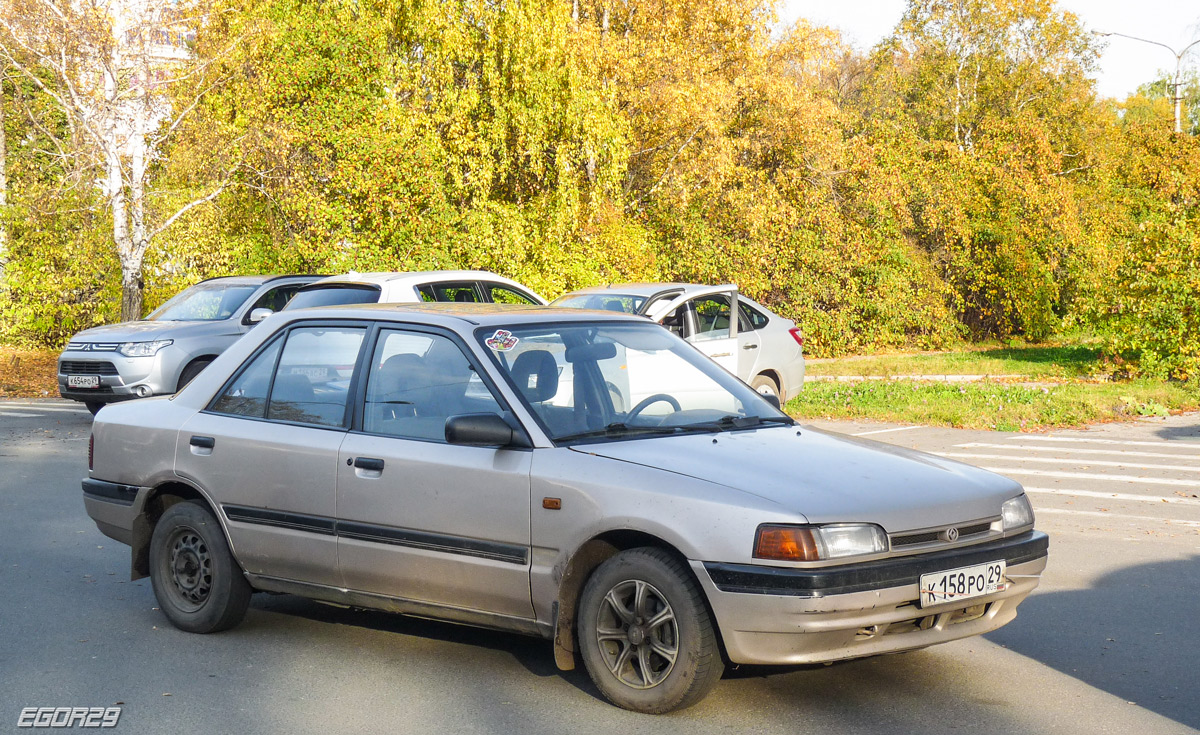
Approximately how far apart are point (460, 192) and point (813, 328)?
9673mm

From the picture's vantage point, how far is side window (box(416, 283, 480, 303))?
11.9 m

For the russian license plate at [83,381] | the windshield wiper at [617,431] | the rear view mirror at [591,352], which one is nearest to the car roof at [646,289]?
the russian license plate at [83,381]

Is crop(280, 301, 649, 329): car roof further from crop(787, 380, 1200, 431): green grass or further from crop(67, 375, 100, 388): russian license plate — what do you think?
crop(787, 380, 1200, 431): green grass

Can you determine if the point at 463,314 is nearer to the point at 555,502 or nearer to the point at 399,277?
the point at 555,502

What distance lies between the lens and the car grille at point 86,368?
1404cm

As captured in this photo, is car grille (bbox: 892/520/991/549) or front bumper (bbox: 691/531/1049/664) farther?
car grille (bbox: 892/520/991/549)

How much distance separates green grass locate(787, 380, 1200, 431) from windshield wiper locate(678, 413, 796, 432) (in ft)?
33.1

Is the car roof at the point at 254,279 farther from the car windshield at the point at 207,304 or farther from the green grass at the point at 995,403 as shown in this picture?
the green grass at the point at 995,403

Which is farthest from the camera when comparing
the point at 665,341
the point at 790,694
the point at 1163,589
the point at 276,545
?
the point at 1163,589

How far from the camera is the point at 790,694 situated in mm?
4930

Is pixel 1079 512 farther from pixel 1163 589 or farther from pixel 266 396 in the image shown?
pixel 266 396

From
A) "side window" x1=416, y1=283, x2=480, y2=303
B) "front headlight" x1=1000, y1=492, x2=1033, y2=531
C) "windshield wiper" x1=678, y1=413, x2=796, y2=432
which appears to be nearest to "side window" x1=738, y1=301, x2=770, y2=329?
"side window" x1=416, y1=283, x2=480, y2=303

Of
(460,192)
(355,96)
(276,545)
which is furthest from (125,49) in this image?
(276,545)

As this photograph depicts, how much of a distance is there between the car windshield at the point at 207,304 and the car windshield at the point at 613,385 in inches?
415
